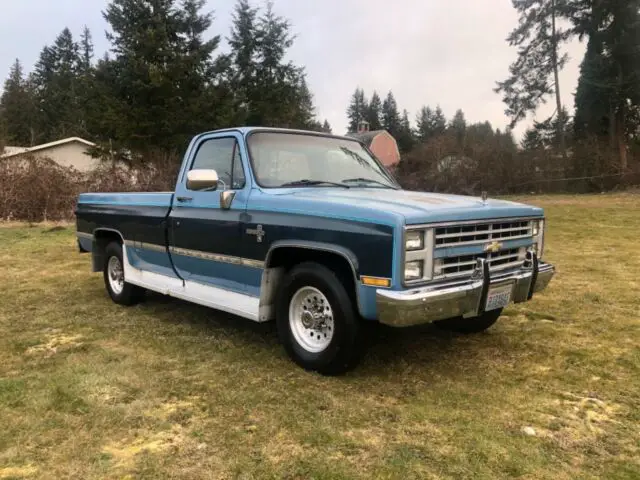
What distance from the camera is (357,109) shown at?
105875mm

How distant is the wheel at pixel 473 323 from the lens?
5418mm

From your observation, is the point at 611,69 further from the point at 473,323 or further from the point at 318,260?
the point at 318,260

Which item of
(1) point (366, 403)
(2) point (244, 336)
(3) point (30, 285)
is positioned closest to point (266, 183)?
(2) point (244, 336)

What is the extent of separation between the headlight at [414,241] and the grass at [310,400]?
107 centimetres

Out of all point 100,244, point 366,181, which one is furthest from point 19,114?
point 366,181

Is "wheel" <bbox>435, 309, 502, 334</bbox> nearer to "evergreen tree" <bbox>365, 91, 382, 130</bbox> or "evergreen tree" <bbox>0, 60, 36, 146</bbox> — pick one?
"evergreen tree" <bbox>0, 60, 36, 146</bbox>

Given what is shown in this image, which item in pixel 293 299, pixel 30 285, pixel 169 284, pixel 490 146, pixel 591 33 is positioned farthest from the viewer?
pixel 591 33

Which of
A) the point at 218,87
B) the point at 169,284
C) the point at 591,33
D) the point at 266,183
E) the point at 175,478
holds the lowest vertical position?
the point at 175,478

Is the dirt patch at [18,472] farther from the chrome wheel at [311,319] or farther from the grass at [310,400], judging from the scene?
the chrome wheel at [311,319]

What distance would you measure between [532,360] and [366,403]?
1.72 meters

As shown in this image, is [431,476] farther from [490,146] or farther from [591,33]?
[591,33]

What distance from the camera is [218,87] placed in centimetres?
3064

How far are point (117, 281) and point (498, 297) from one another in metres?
4.83

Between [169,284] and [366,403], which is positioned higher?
[169,284]
